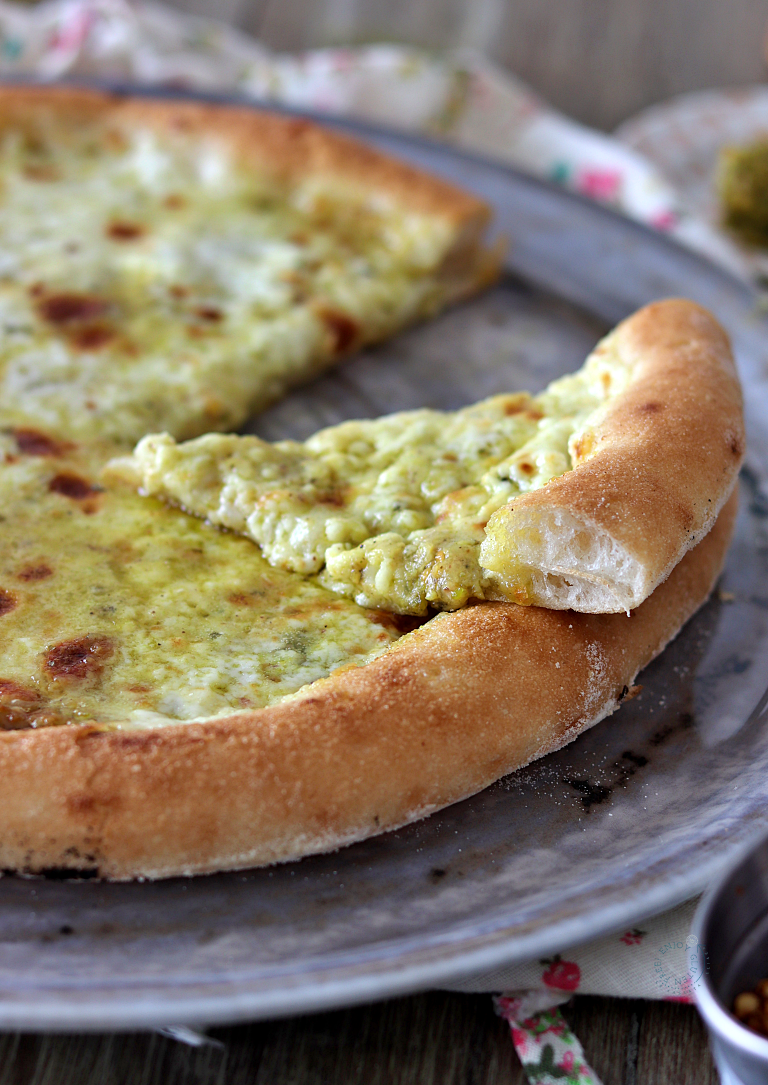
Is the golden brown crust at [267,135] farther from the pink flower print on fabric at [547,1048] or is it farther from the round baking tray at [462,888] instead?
the pink flower print on fabric at [547,1048]

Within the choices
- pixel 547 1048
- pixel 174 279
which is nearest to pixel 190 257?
pixel 174 279

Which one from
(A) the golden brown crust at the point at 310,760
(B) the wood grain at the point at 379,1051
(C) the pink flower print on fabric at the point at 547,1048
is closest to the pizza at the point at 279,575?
(A) the golden brown crust at the point at 310,760

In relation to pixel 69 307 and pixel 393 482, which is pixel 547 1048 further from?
pixel 69 307

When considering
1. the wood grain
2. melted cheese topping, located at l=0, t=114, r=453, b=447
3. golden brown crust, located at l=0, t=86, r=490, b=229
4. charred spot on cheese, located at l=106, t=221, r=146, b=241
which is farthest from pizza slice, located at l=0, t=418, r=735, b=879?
golden brown crust, located at l=0, t=86, r=490, b=229

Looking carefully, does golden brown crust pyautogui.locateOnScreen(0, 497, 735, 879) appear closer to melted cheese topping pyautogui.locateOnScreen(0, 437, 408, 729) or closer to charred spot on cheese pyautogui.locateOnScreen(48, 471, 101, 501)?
melted cheese topping pyautogui.locateOnScreen(0, 437, 408, 729)

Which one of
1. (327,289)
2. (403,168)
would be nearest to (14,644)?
(327,289)

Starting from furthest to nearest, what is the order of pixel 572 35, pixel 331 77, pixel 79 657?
pixel 572 35, pixel 331 77, pixel 79 657
